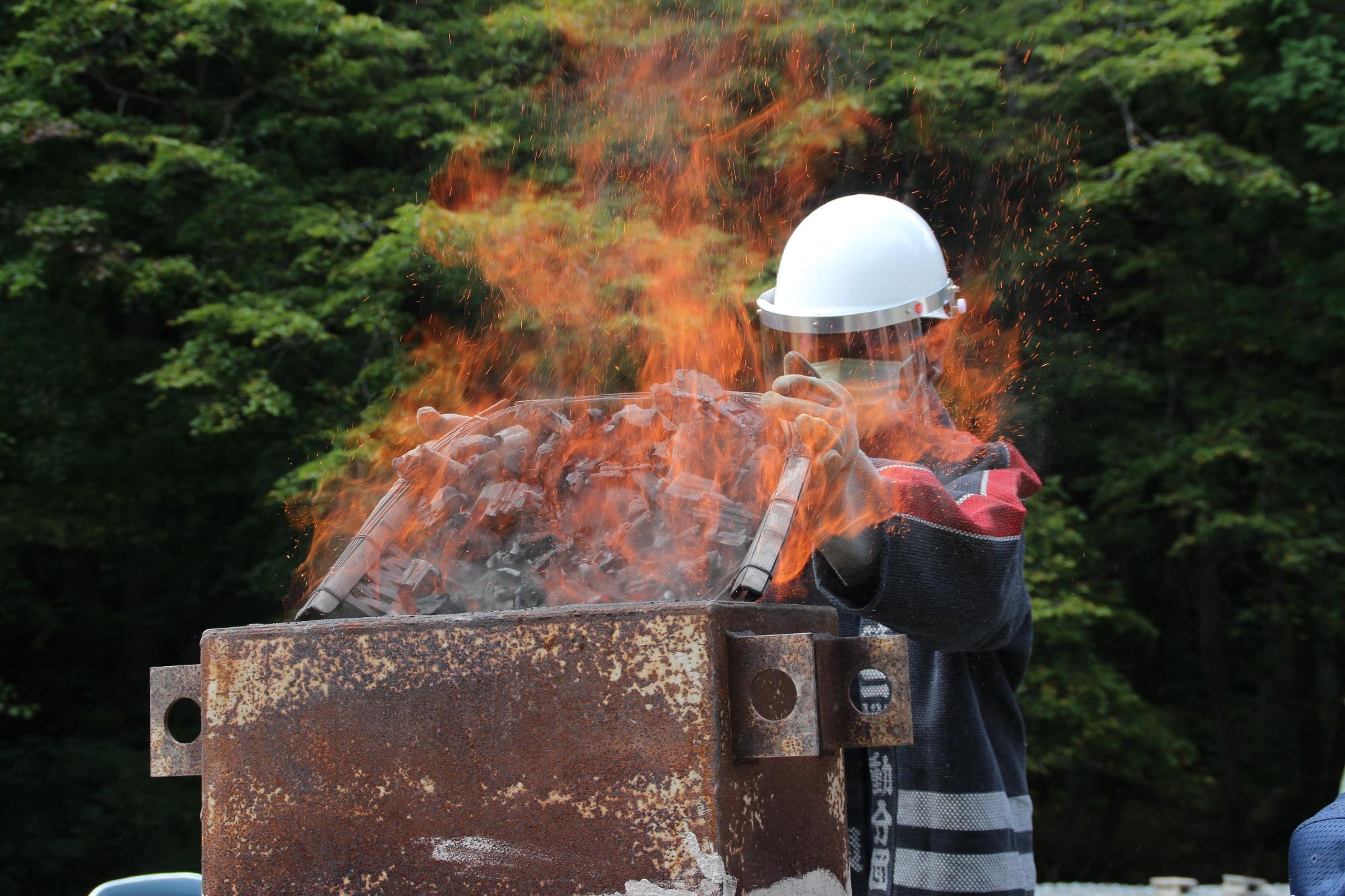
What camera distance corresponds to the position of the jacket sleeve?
68.6 inches

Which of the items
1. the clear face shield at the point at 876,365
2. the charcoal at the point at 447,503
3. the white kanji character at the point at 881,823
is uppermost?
the clear face shield at the point at 876,365

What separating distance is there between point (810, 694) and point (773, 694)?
0.32ft

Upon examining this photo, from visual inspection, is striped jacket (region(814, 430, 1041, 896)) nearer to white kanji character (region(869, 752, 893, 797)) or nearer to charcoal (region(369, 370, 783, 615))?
white kanji character (region(869, 752, 893, 797))

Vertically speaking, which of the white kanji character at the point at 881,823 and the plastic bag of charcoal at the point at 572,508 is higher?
Result: the plastic bag of charcoal at the point at 572,508

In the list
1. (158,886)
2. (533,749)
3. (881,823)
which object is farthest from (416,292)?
(533,749)

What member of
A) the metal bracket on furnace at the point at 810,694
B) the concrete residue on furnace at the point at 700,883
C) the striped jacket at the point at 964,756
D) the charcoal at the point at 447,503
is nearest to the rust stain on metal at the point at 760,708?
the metal bracket on furnace at the point at 810,694

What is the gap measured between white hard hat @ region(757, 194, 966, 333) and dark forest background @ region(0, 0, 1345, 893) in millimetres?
4146

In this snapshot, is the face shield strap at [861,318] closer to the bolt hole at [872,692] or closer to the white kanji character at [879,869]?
the bolt hole at [872,692]

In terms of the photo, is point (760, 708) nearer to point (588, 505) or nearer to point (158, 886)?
point (588, 505)

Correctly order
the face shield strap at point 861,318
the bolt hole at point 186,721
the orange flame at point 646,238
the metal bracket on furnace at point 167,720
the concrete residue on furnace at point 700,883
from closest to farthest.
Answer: the concrete residue on furnace at point 700,883 < the metal bracket on furnace at point 167,720 < the face shield strap at point 861,318 < the orange flame at point 646,238 < the bolt hole at point 186,721

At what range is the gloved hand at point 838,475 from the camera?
5.44 feet

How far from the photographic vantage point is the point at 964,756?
2227 mm

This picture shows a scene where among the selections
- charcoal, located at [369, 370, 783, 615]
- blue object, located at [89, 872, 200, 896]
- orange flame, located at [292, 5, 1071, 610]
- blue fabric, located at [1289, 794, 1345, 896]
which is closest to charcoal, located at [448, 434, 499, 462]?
charcoal, located at [369, 370, 783, 615]

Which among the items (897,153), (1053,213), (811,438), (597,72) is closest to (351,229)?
(597,72)
